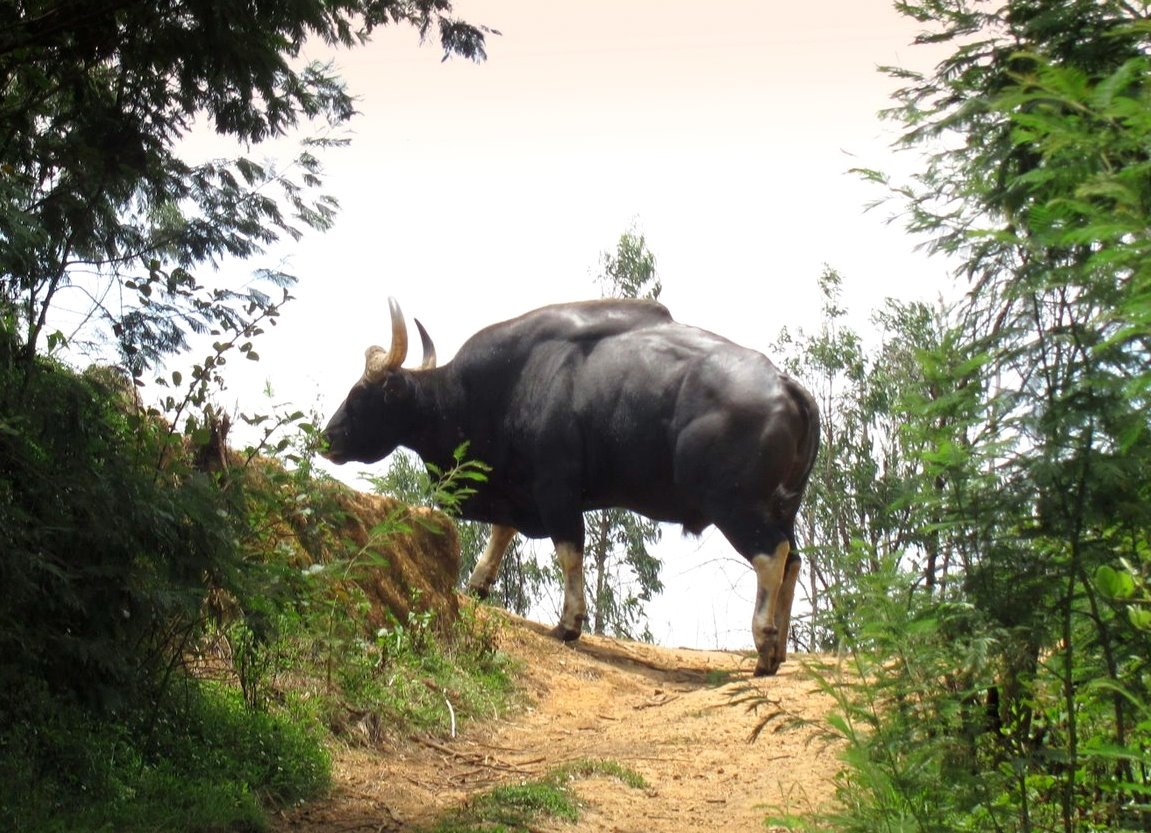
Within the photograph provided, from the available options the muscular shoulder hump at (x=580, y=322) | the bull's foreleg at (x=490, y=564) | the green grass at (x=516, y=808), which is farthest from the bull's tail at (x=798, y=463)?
the green grass at (x=516, y=808)

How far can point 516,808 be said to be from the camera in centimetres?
652

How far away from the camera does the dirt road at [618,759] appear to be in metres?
6.64

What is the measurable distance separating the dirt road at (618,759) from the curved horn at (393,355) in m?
3.33

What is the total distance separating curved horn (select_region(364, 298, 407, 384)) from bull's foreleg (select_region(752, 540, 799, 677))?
14.3 ft

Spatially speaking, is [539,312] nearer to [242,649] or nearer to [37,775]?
[242,649]

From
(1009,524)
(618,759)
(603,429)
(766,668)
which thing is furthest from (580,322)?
(1009,524)

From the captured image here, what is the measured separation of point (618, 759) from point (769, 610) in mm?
3356

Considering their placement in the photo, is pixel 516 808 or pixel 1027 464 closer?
pixel 1027 464

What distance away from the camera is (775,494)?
37.4 ft

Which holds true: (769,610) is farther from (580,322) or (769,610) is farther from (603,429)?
(580,322)

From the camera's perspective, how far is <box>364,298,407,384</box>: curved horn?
1355cm

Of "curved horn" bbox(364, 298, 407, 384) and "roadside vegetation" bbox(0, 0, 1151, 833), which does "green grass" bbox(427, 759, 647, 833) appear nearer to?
"roadside vegetation" bbox(0, 0, 1151, 833)

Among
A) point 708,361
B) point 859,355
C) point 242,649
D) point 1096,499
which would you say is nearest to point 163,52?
point 242,649

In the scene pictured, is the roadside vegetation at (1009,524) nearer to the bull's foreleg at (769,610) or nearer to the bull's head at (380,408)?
the bull's foreleg at (769,610)
